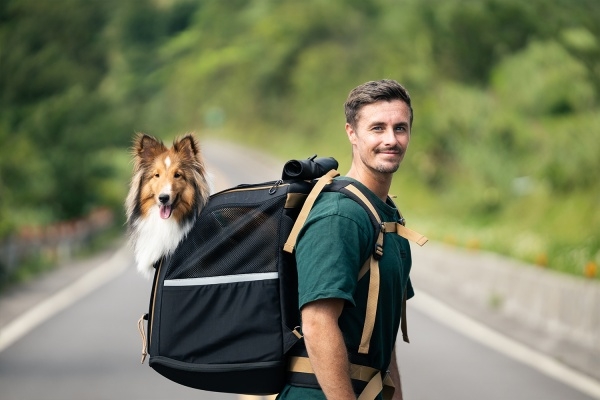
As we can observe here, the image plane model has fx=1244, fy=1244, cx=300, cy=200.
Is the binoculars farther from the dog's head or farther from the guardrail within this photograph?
the guardrail

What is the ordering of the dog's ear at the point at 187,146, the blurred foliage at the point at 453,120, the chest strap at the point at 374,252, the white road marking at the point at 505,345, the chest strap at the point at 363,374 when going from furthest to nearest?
the blurred foliage at the point at 453,120, the white road marking at the point at 505,345, the dog's ear at the point at 187,146, the chest strap at the point at 363,374, the chest strap at the point at 374,252

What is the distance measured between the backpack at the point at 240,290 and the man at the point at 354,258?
0.22 feet

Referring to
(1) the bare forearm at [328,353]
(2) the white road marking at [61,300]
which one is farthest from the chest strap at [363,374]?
(2) the white road marking at [61,300]

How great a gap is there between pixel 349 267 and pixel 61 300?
17289 mm

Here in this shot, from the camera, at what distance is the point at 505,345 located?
47.9 ft

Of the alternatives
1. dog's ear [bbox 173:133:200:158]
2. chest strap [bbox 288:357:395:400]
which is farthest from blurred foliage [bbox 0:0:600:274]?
chest strap [bbox 288:357:395:400]

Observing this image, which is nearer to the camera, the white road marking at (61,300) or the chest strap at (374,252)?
the chest strap at (374,252)

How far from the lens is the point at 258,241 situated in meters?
4.01

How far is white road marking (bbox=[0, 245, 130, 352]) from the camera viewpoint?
16.1 m

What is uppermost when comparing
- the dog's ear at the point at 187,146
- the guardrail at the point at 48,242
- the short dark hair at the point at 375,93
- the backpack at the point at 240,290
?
the guardrail at the point at 48,242

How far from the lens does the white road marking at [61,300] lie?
52.7 feet

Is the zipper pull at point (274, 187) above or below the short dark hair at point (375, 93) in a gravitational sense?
below

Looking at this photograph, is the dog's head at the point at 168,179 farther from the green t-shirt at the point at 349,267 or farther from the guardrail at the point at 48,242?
the guardrail at the point at 48,242

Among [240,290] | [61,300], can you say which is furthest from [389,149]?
[61,300]
